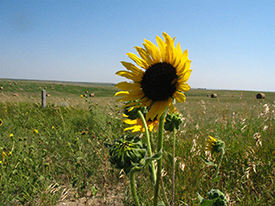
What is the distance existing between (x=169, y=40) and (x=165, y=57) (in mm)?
108

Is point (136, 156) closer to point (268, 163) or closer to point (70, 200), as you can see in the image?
point (70, 200)

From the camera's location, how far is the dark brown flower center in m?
1.06

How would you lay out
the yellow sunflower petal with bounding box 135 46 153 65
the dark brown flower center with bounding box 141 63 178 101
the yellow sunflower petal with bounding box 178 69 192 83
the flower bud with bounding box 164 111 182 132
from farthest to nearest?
the flower bud with bounding box 164 111 182 132, the yellow sunflower petal with bounding box 135 46 153 65, the dark brown flower center with bounding box 141 63 178 101, the yellow sunflower petal with bounding box 178 69 192 83

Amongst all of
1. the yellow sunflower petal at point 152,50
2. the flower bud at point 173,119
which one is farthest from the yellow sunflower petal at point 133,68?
the flower bud at point 173,119

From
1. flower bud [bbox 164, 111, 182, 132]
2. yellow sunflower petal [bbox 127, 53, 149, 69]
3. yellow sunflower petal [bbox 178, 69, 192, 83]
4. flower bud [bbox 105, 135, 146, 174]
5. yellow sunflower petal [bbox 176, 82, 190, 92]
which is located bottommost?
flower bud [bbox 105, 135, 146, 174]

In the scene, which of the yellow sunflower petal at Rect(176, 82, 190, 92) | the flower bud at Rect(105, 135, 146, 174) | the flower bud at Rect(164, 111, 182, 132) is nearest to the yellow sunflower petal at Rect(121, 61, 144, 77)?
the yellow sunflower petal at Rect(176, 82, 190, 92)

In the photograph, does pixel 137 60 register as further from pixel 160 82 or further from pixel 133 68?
pixel 160 82

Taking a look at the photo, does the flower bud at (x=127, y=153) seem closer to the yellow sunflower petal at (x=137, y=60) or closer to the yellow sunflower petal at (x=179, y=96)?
the yellow sunflower petal at (x=179, y=96)

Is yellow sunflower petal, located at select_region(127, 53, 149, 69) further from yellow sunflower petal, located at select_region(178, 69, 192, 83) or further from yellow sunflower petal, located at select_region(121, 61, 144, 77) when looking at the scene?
yellow sunflower petal, located at select_region(178, 69, 192, 83)

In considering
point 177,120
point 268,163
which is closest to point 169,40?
point 177,120

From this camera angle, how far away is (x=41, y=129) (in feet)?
14.8

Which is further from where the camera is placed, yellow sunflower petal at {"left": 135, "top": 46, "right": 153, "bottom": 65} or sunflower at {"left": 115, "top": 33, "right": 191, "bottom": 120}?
yellow sunflower petal at {"left": 135, "top": 46, "right": 153, "bottom": 65}

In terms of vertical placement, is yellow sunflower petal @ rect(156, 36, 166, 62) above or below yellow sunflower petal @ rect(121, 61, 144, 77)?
above

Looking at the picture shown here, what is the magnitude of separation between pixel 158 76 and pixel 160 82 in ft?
0.13
